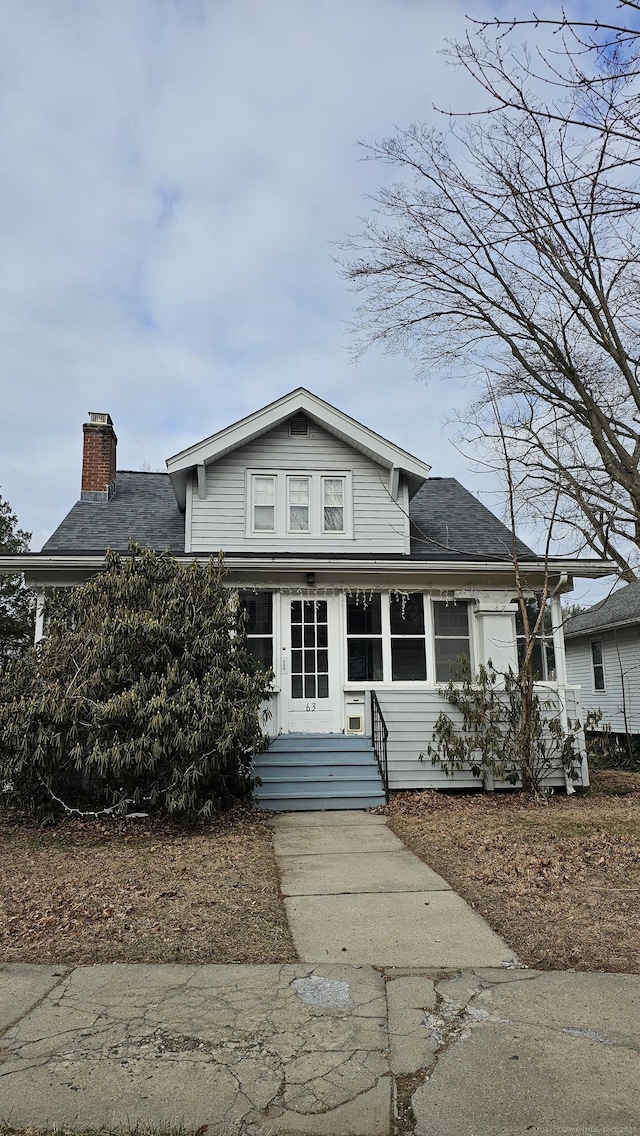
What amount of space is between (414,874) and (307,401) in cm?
866

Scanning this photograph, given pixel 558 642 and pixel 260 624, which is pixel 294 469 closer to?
pixel 260 624

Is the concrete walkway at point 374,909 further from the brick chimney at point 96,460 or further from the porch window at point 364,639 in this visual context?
the brick chimney at point 96,460

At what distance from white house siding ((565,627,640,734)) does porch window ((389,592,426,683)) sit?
944 centimetres

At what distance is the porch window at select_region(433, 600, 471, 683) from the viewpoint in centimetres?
1238

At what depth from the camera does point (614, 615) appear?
70.6 ft

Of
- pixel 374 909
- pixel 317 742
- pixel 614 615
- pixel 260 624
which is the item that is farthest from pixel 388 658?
pixel 614 615

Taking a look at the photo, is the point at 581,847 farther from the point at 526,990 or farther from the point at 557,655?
the point at 557,655

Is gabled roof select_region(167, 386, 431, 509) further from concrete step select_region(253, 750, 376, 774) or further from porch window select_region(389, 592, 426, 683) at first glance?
concrete step select_region(253, 750, 376, 774)

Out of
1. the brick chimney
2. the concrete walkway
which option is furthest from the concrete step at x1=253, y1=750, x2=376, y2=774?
the brick chimney

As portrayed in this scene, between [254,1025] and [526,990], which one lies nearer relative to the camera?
[254,1025]

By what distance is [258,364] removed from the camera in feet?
49.8

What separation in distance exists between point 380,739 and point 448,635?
2.33 meters

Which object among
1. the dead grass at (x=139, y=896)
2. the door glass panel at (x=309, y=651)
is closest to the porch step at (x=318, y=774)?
the door glass panel at (x=309, y=651)

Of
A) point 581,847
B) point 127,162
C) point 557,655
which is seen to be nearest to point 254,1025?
point 581,847
